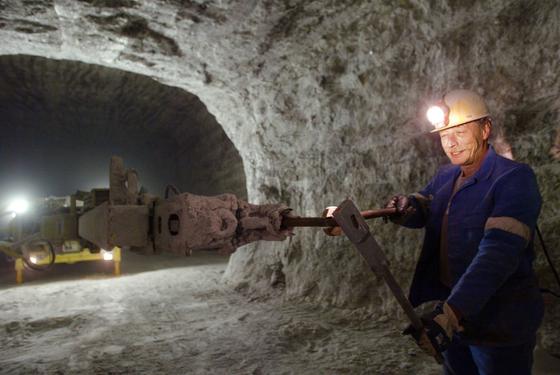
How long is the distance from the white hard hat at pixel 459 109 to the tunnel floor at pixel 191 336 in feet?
5.04

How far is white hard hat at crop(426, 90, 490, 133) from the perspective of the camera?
67.4 inches

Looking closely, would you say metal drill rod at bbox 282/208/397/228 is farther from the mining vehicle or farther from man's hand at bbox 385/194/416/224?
the mining vehicle

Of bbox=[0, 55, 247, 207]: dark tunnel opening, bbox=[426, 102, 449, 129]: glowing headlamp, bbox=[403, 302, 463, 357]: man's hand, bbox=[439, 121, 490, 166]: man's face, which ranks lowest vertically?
bbox=[403, 302, 463, 357]: man's hand

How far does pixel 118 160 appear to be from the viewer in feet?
8.14

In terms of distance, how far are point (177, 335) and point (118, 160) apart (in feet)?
5.24

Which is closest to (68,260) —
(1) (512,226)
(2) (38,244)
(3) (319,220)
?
(2) (38,244)

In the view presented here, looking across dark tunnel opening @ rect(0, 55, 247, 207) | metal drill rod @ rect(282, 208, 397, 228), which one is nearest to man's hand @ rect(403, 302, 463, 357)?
metal drill rod @ rect(282, 208, 397, 228)

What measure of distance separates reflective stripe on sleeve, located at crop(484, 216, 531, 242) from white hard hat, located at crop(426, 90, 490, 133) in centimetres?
50

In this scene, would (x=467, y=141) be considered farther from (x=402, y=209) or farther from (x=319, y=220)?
(x=319, y=220)

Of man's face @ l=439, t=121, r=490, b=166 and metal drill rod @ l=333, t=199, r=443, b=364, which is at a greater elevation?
man's face @ l=439, t=121, r=490, b=166

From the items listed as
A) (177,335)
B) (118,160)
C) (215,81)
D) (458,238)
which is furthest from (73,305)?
(458,238)

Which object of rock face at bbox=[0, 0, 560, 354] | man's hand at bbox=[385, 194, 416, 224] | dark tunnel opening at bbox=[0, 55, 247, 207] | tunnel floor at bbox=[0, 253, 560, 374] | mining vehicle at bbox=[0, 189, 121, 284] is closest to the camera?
man's hand at bbox=[385, 194, 416, 224]

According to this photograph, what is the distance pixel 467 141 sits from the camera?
1.72 metres

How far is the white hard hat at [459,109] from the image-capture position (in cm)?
171
